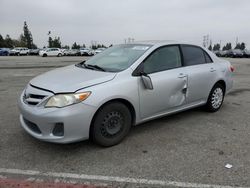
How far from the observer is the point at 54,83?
3623 mm

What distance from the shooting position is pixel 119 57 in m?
4.48

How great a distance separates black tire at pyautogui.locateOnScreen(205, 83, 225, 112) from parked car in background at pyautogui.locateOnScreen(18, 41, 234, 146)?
0.51 feet

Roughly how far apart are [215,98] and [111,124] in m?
2.74

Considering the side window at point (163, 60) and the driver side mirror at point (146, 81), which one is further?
the side window at point (163, 60)

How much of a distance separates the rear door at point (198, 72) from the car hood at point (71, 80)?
5.59 feet

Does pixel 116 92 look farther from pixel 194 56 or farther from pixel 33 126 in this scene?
pixel 194 56

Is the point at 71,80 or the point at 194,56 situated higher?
the point at 194,56

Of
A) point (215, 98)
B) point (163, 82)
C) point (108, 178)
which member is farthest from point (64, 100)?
point (215, 98)

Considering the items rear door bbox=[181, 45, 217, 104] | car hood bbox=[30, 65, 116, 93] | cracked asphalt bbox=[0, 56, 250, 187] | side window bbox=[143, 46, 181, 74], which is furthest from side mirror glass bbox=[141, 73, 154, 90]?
rear door bbox=[181, 45, 217, 104]

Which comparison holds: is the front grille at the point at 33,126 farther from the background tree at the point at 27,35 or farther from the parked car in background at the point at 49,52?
the background tree at the point at 27,35

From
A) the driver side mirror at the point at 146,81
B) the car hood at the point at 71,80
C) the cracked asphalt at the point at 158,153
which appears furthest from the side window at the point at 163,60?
the cracked asphalt at the point at 158,153

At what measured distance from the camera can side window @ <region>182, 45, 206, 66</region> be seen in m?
4.88

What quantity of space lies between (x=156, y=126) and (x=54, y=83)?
6.72 ft

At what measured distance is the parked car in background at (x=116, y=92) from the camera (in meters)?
3.38
